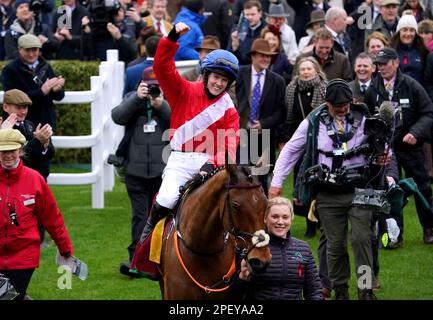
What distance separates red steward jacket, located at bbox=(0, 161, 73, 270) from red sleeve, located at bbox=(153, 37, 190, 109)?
58.4 inches

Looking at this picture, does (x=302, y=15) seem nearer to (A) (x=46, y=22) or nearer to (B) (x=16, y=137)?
(A) (x=46, y=22)

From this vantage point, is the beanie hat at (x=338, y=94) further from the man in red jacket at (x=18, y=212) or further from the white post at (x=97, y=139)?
the white post at (x=97, y=139)

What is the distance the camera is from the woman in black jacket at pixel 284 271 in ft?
30.5

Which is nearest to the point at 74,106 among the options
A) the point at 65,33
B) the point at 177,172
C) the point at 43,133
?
the point at 65,33

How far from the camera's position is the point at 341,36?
17.4 metres

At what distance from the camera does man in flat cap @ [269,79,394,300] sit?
36.5 ft

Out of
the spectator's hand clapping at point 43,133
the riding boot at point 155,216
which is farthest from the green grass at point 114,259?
the riding boot at point 155,216

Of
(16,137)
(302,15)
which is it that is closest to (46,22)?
(302,15)

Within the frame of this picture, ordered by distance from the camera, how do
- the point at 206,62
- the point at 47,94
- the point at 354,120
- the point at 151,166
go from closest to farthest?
the point at 206,62, the point at 354,120, the point at 151,166, the point at 47,94

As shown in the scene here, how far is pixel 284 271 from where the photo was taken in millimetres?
9320

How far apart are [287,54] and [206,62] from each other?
8209 mm

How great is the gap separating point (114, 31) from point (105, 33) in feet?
1.44

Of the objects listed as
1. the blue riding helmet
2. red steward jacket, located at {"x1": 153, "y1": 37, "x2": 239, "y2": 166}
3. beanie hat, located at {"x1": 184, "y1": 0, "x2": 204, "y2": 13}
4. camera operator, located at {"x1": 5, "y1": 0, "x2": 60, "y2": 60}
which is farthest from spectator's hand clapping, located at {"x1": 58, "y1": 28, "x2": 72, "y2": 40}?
the blue riding helmet

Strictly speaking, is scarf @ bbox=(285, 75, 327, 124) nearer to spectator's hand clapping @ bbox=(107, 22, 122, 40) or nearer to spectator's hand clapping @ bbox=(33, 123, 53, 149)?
spectator's hand clapping @ bbox=(33, 123, 53, 149)
